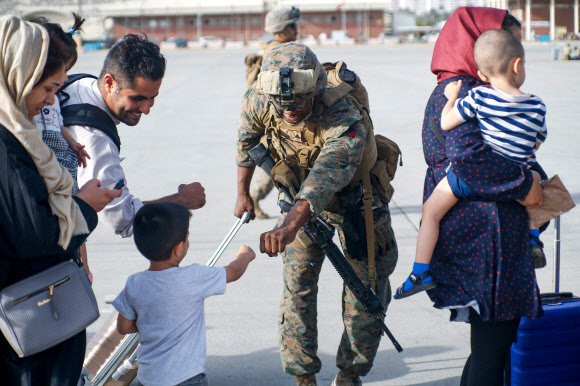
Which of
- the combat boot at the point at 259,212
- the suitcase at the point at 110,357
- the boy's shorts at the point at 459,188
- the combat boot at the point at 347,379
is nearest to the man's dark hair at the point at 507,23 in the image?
the boy's shorts at the point at 459,188

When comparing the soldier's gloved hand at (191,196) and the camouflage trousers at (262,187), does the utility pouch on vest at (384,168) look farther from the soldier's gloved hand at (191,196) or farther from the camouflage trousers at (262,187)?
the camouflage trousers at (262,187)

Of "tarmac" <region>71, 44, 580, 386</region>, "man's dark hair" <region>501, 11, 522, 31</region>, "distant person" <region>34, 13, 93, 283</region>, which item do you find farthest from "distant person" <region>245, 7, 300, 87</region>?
"man's dark hair" <region>501, 11, 522, 31</region>

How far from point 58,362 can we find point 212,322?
1.98 metres

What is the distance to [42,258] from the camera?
197cm

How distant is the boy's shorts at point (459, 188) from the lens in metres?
2.26

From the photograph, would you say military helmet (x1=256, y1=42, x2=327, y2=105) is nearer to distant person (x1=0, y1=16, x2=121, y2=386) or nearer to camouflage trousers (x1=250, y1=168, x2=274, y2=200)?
distant person (x1=0, y1=16, x2=121, y2=386)

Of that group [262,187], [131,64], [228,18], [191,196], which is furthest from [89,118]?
[228,18]

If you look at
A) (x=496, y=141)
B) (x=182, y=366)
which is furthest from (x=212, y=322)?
(x=496, y=141)

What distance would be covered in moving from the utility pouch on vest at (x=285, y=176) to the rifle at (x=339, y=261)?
5 centimetres

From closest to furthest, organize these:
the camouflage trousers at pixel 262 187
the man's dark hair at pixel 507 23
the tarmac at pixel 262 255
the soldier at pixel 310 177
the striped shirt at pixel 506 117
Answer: the striped shirt at pixel 506 117, the man's dark hair at pixel 507 23, the soldier at pixel 310 177, the tarmac at pixel 262 255, the camouflage trousers at pixel 262 187

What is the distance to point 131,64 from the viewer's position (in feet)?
8.33

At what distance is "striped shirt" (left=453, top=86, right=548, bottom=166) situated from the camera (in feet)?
6.98

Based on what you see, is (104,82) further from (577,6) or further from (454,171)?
(577,6)

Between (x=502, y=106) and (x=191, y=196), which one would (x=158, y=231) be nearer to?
(x=191, y=196)
